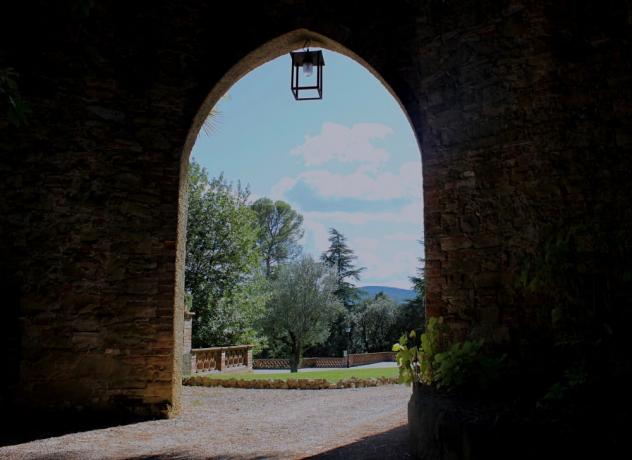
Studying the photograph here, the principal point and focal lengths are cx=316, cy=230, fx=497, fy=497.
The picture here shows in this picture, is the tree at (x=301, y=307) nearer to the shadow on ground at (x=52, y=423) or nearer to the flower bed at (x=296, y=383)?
the flower bed at (x=296, y=383)

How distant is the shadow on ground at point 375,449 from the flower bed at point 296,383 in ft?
12.2

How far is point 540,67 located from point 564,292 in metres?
2.31

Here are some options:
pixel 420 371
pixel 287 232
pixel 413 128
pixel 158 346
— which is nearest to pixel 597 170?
pixel 413 128

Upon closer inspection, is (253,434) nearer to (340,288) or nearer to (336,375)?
(336,375)

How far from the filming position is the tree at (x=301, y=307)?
22875mm

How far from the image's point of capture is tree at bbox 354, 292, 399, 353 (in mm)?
27156

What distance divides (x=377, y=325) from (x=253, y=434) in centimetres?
2338

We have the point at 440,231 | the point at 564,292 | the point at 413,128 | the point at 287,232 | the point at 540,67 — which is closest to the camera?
the point at 564,292

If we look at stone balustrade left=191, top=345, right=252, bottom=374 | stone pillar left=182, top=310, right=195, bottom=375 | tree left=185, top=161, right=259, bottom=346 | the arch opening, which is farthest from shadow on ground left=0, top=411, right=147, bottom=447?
tree left=185, top=161, right=259, bottom=346

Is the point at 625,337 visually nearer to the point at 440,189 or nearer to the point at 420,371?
the point at 420,371

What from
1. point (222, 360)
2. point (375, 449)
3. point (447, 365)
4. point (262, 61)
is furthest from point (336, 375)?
point (447, 365)

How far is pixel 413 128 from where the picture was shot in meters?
5.45

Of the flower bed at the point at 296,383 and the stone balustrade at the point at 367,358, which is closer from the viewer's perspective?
the flower bed at the point at 296,383

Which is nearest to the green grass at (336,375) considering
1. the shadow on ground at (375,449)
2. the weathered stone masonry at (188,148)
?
the weathered stone masonry at (188,148)
